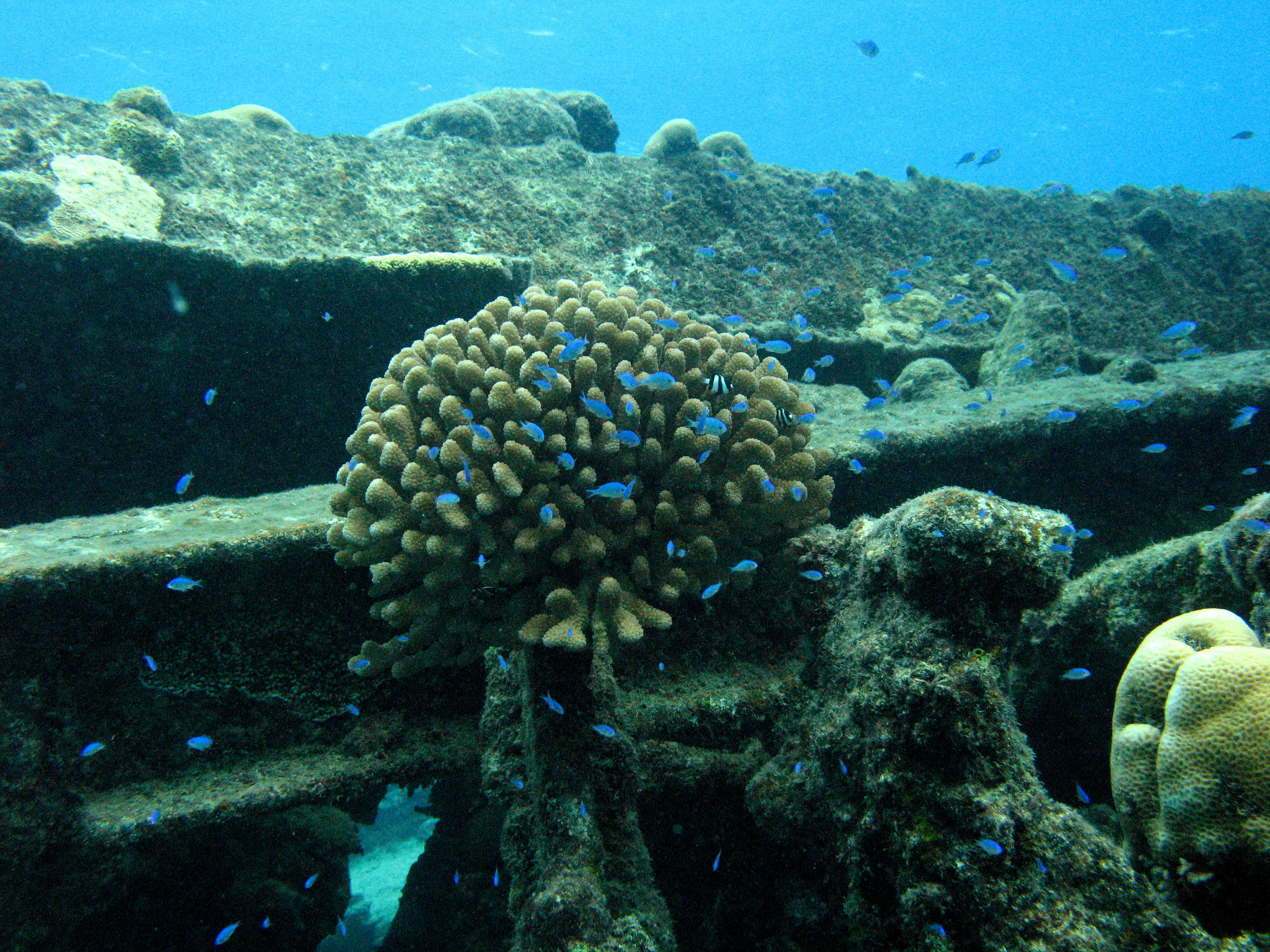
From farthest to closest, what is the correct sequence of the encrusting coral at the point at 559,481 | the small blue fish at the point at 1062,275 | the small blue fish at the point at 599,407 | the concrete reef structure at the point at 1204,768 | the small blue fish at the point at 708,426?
the small blue fish at the point at 1062,275
the small blue fish at the point at 708,426
the small blue fish at the point at 599,407
the encrusting coral at the point at 559,481
the concrete reef structure at the point at 1204,768

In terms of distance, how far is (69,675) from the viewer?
302cm

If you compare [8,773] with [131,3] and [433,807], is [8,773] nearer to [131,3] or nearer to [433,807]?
[433,807]

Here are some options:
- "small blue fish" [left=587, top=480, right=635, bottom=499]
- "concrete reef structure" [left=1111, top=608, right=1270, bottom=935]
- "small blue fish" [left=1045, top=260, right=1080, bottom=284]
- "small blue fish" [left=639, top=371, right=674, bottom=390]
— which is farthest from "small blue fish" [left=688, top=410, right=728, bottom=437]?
"small blue fish" [left=1045, top=260, right=1080, bottom=284]

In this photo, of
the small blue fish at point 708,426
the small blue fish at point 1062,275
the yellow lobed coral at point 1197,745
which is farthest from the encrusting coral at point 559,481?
the small blue fish at point 1062,275

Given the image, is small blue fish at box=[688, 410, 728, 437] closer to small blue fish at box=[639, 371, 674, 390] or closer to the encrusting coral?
the encrusting coral

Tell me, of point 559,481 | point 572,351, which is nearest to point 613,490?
point 559,481

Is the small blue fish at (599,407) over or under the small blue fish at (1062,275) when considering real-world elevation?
under

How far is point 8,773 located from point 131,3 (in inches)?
4146

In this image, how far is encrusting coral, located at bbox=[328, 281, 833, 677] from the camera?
2955 mm

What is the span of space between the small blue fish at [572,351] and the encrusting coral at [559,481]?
0.01m

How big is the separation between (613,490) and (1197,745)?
8.82 ft

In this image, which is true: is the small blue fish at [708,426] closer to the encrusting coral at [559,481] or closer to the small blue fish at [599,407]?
the encrusting coral at [559,481]

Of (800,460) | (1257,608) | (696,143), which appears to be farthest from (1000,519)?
(696,143)

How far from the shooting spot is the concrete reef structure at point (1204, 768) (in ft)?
7.06
